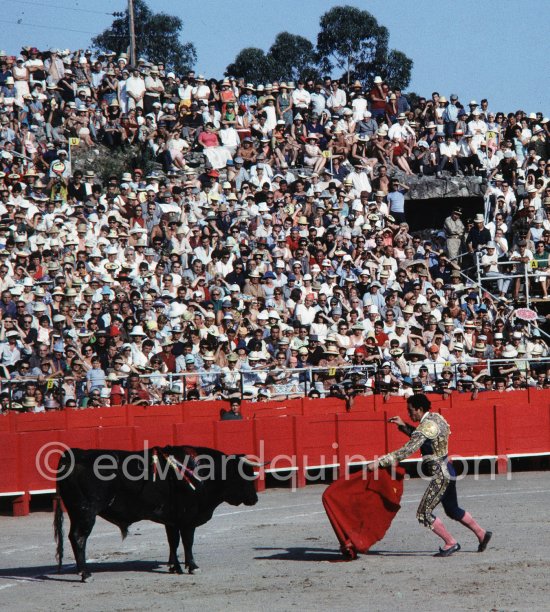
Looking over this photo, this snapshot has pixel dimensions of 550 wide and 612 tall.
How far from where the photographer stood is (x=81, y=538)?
33.6 ft

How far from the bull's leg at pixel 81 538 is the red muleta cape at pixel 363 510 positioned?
6.76ft

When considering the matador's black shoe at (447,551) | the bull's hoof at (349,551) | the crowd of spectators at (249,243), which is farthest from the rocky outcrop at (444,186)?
the bull's hoof at (349,551)

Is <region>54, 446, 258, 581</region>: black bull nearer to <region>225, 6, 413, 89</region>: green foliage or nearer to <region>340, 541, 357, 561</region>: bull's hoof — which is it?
<region>340, 541, 357, 561</region>: bull's hoof

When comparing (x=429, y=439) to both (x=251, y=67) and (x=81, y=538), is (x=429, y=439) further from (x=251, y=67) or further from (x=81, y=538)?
(x=251, y=67)

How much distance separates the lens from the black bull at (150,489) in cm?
1026

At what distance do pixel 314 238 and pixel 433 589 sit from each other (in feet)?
40.2

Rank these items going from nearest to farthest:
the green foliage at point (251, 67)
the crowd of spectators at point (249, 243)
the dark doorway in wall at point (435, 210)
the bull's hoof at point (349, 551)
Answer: the bull's hoof at point (349, 551), the crowd of spectators at point (249, 243), the dark doorway in wall at point (435, 210), the green foliage at point (251, 67)

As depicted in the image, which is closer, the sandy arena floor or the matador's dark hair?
the sandy arena floor

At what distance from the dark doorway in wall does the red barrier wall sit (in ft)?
28.0

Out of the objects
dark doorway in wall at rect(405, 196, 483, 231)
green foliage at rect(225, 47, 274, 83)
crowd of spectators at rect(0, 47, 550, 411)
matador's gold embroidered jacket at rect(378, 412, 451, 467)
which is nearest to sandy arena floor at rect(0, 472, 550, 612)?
matador's gold embroidered jacket at rect(378, 412, 451, 467)

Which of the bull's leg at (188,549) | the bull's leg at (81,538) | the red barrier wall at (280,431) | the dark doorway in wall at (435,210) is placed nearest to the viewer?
the bull's leg at (81,538)

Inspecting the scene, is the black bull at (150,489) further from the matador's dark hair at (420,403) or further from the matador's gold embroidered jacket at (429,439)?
the matador's dark hair at (420,403)

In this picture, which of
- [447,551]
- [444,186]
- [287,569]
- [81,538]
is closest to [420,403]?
[447,551]

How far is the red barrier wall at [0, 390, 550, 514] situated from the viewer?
15.5 meters
